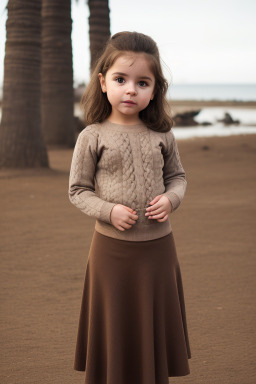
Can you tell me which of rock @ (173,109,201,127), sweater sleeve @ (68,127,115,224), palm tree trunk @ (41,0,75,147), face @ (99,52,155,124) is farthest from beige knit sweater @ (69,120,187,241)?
rock @ (173,109,201,127)

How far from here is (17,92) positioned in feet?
34.9

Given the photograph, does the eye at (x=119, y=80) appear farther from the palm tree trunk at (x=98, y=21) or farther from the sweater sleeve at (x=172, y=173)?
the palm tree trunk at (x=98, y=21)

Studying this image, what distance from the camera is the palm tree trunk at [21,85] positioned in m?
10.6

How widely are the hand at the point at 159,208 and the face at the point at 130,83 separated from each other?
426 millimetres

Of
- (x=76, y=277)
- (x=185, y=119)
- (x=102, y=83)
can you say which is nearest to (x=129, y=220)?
(x=102, y=83)

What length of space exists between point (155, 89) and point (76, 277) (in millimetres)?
2793

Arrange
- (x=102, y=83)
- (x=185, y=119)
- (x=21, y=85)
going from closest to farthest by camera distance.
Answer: (x=102, y=83)
(x=21, y=85)
(x=185, y=119)

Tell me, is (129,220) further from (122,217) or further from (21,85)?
(21,85)

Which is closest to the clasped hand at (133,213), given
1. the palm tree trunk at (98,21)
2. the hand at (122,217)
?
the hand at (122,217)

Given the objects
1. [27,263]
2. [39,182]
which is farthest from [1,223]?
[39,182]

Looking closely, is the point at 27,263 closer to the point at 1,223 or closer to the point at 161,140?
the point at 1,223

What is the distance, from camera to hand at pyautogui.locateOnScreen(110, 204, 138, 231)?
8.79 feet

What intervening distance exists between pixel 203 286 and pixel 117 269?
2.44 metres

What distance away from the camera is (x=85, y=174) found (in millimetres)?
2840
